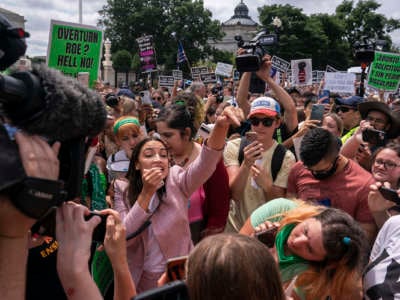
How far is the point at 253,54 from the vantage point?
4.01m

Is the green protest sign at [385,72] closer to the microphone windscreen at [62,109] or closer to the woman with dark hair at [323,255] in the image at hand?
the woman with dark hair at [323,255]

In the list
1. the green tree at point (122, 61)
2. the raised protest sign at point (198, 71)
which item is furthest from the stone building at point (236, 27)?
the raised protest sign at point (198, 71)

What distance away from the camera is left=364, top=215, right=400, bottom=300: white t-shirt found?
1751 mm

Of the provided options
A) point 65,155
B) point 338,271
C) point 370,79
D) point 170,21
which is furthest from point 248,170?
point 170,21

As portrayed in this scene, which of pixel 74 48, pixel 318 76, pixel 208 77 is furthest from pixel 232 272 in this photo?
pixel 318 76

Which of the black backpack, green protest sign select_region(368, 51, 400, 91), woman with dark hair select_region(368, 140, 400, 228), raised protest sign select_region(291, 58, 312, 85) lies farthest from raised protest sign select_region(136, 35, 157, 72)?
woman with dark hair select_region(368, 140, 400, 228)

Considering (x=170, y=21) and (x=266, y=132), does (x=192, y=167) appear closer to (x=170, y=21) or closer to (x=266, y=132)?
(x=266, y=132)

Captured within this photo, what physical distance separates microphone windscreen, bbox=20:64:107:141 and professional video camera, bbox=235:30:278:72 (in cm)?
285

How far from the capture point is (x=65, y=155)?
1.16 metres

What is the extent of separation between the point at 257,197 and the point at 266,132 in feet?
1.70

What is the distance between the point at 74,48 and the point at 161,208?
3050 millimetres

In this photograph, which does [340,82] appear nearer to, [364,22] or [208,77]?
[208,77]

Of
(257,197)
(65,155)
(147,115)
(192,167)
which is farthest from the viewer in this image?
(147,115)

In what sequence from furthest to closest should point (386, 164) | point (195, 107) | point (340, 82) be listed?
point (340, 82), point (195, 107), point (386, 164)
